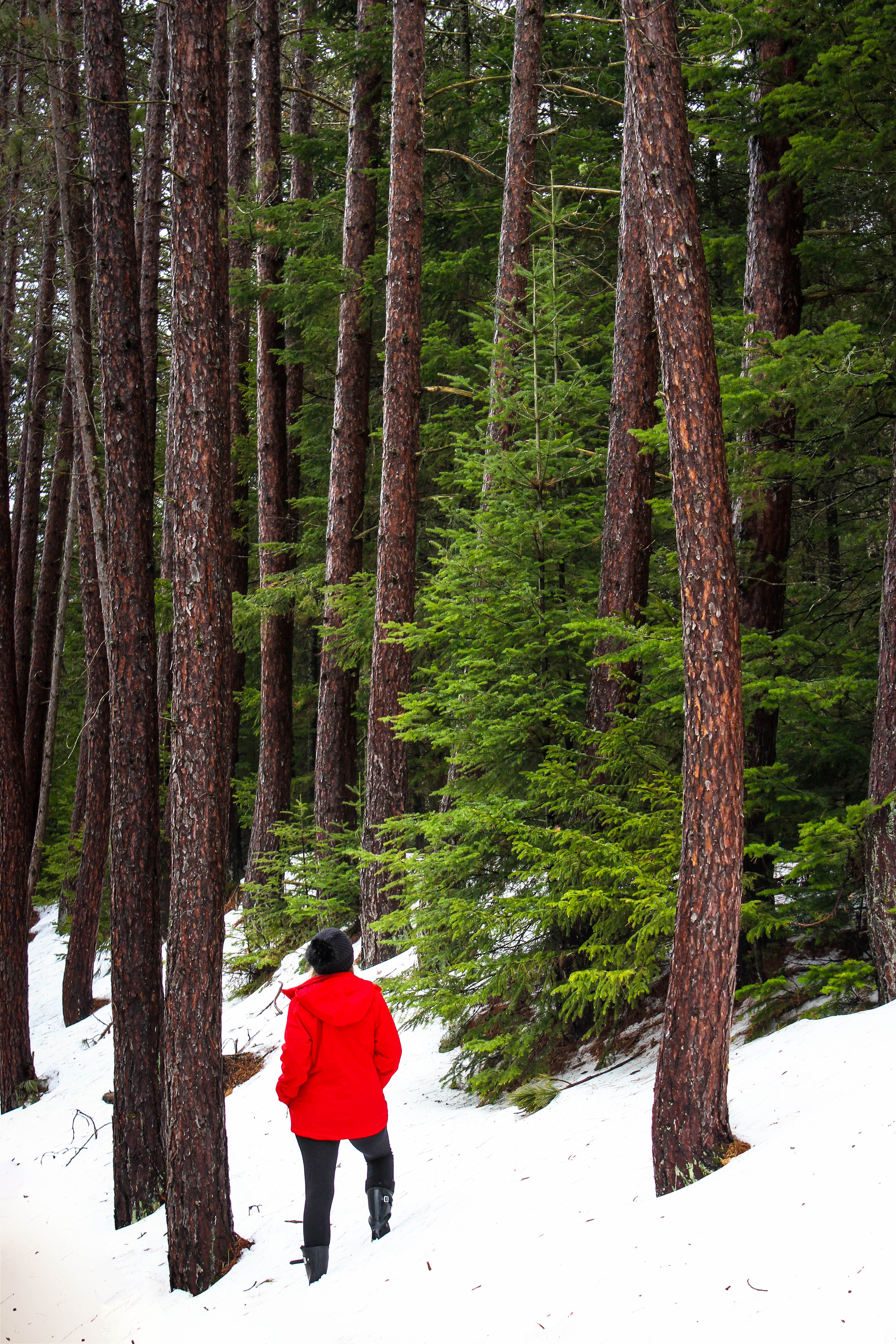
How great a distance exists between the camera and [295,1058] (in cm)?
488

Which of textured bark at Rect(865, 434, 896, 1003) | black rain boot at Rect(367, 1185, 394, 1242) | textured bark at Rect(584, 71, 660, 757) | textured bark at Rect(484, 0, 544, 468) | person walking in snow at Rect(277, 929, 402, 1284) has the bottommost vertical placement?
black rain boot at Rect(367, 1185, 394, 1242)

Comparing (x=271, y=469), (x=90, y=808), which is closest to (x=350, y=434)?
(x=271, y=469)

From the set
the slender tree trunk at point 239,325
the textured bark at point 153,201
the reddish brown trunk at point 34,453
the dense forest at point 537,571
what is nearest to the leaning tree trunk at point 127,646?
the dense forest at point 537,571

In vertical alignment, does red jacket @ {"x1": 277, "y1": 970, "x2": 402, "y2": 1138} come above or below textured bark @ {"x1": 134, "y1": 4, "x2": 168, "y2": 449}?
below

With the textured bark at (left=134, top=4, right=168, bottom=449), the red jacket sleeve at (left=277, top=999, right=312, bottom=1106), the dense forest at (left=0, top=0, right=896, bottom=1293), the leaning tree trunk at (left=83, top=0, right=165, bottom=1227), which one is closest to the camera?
the red jacket sleeve at (left=277, top=999, right=312, bottom=1106)

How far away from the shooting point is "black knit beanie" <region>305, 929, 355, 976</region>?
5.04 meters

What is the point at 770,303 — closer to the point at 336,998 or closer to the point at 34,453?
the point at 336,998

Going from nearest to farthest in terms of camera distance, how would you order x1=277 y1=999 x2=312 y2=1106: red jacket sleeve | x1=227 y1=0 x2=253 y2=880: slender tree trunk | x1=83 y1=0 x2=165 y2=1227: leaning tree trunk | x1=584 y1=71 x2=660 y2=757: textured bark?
x1=277 y1=999 x2=312 y2=1106: red jacket sleeve → x1=83 y1=0 x2=165 y2=1227: leaning tree trunk → x1=584 y1=71 x2=660 y2=757: textured bark → x1=227 y1=0 x2=253 y2=880: slender tree trunk

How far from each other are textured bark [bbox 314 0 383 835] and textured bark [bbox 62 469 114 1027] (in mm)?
3299

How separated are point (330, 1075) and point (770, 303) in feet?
20.9

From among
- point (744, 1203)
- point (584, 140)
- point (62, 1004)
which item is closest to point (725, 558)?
point (744, 1203)

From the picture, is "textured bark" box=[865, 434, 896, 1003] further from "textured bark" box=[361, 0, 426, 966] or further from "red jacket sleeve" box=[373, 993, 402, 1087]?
"textured bark" box=[361, 0, 426, 966]

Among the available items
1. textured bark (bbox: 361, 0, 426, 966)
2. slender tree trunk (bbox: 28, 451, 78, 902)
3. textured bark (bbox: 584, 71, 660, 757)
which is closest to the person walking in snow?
textured bark (bbox: 584, 71, 660, 757)

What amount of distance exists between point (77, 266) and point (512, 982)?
35.8 ft
